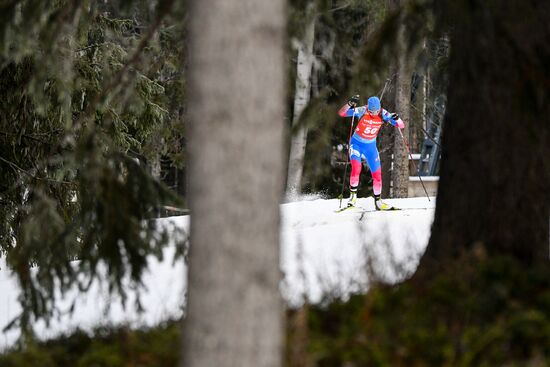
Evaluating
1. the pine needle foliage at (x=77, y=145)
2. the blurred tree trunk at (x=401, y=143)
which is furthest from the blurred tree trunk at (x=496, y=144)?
the blurred tree trunk at (x=401, y=143)

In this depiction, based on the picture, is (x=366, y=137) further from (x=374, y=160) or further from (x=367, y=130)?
(x=374, y=160)

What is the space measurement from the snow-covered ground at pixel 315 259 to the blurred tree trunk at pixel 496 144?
73 centimetres

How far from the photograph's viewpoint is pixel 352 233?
11.6 m

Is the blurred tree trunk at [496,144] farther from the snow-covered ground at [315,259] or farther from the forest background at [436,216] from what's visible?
the snow-covered ground at [315,259]

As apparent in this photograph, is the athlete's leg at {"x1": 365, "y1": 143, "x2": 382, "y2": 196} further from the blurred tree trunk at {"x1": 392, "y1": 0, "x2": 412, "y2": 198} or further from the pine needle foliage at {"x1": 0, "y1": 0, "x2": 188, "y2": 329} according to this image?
the blurred tree trunk at {"x1": 392, "y1": 0, "x2": 412, "y2": 198}

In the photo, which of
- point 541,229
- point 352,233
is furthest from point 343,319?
point 352,233

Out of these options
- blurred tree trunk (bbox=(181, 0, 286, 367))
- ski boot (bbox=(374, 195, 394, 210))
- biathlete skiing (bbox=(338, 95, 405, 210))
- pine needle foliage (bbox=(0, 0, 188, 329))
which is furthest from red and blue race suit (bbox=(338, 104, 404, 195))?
blurred tree trunk (bbox=(181, 0, 286, 367))

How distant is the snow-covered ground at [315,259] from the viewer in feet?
25.3

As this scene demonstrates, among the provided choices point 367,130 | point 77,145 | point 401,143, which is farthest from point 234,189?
point 401,143

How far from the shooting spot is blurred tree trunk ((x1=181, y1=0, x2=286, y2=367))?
13.5 feet

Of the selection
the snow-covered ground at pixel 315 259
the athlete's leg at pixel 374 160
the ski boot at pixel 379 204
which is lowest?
the snow-covered ground at pixel 315 259

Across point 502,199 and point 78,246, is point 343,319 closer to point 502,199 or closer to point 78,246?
point 502,199

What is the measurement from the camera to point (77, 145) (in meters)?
8.59

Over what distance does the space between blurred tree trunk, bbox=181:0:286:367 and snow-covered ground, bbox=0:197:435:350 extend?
2084mm
